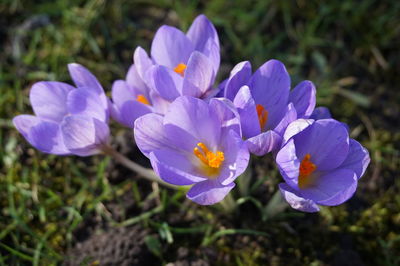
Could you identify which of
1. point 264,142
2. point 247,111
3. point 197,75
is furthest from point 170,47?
point 264,142

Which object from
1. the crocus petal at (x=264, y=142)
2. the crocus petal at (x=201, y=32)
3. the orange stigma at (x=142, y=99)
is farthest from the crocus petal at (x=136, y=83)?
the crocus petal at (x=264, y=142)

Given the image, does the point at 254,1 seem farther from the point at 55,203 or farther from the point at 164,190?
the point at 55,203

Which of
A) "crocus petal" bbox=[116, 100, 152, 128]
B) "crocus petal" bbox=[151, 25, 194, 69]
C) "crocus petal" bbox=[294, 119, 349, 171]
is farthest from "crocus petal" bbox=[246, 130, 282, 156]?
"crocus petal" bbox=[151, 25, 194, 69]

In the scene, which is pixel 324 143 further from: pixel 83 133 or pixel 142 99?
pixel 83 133

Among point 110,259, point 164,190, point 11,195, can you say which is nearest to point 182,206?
point 164,190

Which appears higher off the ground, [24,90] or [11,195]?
[24,90]

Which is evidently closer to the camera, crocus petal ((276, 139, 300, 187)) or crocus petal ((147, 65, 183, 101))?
crocus petal ((276, 139, 300, 187))

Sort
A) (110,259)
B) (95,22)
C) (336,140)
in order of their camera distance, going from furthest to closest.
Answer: (95,22) < (110,259) < (336,140)

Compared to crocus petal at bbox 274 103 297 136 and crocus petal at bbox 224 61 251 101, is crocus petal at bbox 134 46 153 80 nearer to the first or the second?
crocus petal at bbox 224 61 251 101

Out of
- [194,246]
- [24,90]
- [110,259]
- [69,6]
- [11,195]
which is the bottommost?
[194,246]
